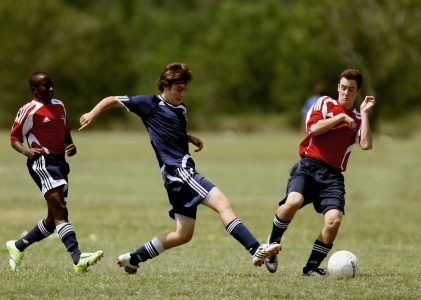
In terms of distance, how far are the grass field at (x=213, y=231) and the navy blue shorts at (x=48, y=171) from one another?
858mm

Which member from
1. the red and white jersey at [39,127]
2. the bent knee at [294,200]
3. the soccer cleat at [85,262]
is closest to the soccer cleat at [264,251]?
the bent knee at [294,200]

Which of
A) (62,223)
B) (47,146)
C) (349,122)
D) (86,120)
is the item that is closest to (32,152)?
(47,146)

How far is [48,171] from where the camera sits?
9781 mm

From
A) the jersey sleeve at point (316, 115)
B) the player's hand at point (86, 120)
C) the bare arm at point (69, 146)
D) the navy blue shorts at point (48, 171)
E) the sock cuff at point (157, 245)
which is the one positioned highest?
the jersey sleeve at point (316, 115)

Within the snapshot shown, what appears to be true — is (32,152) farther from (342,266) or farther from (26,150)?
(342,266)

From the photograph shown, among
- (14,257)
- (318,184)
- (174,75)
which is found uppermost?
(174,75)

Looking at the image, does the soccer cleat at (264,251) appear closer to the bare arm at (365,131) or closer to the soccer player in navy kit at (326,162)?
the soccer player in navy kit at (326,162)

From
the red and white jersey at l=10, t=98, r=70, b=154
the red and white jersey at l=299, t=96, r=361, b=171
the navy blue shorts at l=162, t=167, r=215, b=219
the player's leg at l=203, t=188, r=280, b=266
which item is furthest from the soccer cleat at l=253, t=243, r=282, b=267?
the red and white jersey at l=10, t=98, r=70, b=154

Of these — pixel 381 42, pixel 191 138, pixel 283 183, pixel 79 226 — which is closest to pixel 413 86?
pixel 381 42

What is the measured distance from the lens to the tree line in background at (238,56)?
206 feet

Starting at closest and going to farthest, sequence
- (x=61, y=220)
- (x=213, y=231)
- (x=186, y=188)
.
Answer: (x=186, y=188) < (x=61, y=220) < (x=213, y=231)

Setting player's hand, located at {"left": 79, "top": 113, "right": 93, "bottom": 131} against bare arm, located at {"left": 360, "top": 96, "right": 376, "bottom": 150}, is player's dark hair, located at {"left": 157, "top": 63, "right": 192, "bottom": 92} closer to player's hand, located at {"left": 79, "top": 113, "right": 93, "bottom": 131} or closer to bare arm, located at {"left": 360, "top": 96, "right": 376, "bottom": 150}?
player's hand, located at {"left": 79, "top": 113, "right": 93, "bottom": 131}

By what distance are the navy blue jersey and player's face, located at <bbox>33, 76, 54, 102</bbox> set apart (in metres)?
0.96

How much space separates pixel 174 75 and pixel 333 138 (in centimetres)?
172
